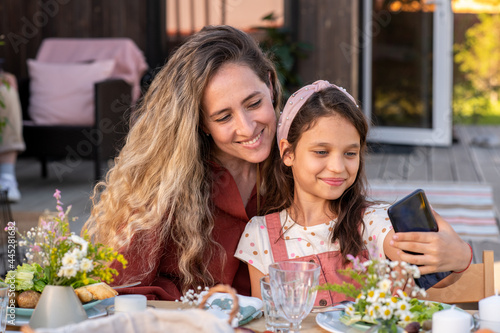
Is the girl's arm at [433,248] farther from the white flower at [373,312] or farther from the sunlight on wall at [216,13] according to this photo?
the sunlight on wall at [216,13]

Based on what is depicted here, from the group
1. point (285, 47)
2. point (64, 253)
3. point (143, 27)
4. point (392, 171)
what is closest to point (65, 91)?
point (143, 27)

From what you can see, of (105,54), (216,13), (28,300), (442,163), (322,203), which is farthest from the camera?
(216,13)

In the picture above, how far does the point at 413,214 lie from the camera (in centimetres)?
151

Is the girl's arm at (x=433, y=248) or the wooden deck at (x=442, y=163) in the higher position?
the girl's arm at (x=433, y=248)

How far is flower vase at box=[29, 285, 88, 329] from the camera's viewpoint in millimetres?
1298

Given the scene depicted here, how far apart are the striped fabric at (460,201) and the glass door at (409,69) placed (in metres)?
1.53

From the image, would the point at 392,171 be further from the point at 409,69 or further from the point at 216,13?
the point at 216,13

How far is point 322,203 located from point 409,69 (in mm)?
5363

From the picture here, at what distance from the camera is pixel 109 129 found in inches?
203

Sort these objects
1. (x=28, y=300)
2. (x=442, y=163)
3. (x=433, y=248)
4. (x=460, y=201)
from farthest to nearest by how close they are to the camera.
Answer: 1. (x=442, y=163)
2. (x=460, y=201)
3. (x=433, y=248)
4. (x=28, y=300)

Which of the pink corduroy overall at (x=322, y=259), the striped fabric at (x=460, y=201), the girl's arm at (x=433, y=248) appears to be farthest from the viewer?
the striped fabric at (x=460, y=201)

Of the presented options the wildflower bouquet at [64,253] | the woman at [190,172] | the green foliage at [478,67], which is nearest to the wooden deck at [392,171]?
the green foliage at [478,67]

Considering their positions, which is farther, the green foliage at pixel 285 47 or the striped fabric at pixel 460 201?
the green foliage at pixel 285 47

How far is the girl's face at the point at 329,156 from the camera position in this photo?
1.84m
